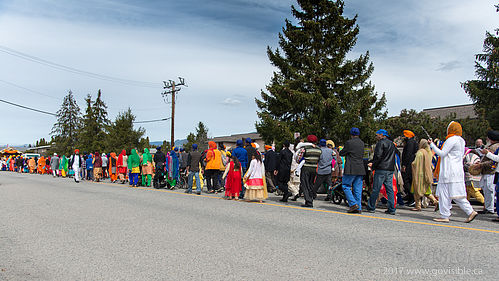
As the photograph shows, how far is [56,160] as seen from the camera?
30828mm

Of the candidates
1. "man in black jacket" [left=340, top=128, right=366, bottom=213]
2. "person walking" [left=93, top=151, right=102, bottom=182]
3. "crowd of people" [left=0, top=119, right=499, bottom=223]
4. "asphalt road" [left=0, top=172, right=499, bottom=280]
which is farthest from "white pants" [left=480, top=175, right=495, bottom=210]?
"person walking" [left=93, top=151, right=102, bottom=182]

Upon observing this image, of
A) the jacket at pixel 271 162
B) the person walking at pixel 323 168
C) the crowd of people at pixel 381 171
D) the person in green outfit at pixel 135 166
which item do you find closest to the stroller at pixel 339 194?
the crowd of people at pixel 381 171

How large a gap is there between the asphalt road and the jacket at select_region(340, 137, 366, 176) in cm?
108

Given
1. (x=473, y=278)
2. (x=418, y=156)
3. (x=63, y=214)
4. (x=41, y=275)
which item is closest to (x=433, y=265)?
(x=473, y=278)

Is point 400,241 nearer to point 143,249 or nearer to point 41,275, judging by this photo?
point 143,249

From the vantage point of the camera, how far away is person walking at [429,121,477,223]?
771 cm

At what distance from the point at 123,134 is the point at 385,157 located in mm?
39166

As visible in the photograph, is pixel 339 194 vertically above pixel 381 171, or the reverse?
pixel 381 171

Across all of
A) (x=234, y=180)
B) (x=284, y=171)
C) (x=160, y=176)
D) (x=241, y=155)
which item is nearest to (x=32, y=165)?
(x=160, y=176)

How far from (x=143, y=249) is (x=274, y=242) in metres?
2.07

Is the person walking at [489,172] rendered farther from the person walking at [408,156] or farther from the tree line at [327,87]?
the tree line at [327,87]

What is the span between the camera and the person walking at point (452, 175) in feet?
25.3

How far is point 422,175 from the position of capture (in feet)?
31.4

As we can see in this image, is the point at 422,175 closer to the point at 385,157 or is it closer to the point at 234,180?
the point at 385,157
